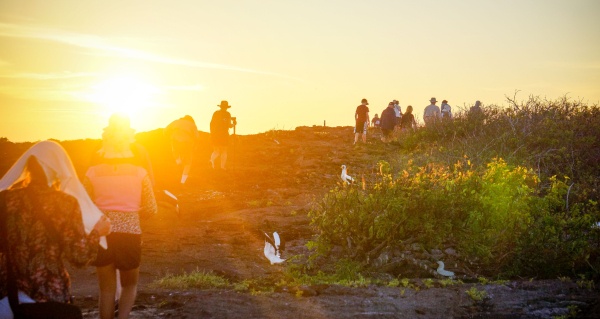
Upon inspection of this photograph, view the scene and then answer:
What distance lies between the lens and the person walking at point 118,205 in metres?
5.77

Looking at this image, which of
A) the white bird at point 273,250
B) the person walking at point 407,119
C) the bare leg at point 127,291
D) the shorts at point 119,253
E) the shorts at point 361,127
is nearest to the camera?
the shorts at point 119,253

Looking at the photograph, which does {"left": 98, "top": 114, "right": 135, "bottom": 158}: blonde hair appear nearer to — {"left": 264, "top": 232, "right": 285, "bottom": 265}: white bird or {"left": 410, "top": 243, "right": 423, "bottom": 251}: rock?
{"left": 264, "top": 232, "right": 285, "bottom": 265}: white bird

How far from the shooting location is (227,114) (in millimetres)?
19609

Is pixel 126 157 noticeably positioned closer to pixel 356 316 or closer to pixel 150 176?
pixel 150 176

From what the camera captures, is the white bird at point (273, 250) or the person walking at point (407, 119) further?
the person walking at point (407, 119)

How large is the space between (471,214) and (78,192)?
7.05m

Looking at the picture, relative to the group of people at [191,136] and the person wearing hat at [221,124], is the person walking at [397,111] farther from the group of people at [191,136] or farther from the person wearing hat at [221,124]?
the person wearing hat at [221,124]

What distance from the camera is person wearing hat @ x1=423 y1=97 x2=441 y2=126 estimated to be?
2541 centimetres

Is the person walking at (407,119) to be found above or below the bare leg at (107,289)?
above

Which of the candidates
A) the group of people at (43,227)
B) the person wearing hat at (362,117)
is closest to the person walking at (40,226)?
the group of people at (43,227)

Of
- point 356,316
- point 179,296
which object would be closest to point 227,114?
point 179,296

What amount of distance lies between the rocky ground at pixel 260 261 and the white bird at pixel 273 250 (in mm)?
174

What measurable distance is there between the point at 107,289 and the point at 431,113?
22.7 meters

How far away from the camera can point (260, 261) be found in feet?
37.8
